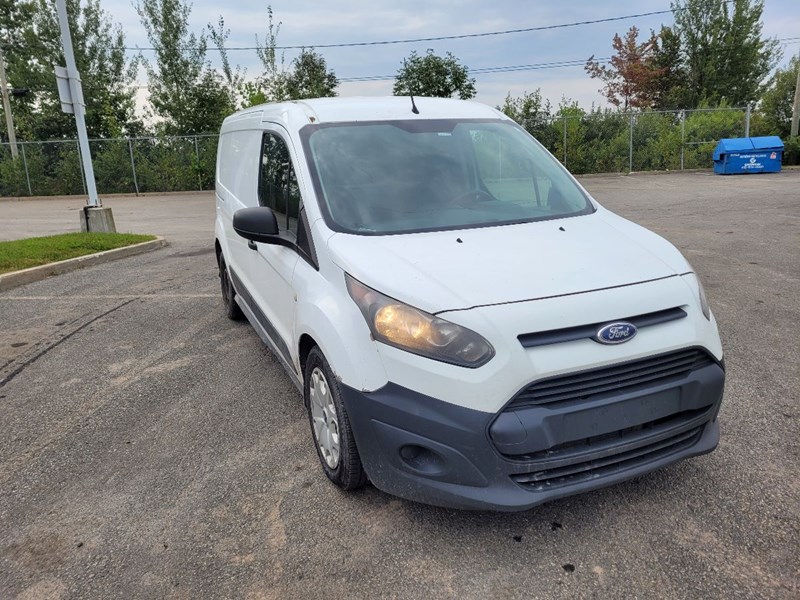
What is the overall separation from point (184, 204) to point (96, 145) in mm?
7543

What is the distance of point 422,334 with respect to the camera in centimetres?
240

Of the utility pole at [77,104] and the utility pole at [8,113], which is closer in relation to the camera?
the utility pole at [77,104]

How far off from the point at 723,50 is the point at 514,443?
44.2 metres

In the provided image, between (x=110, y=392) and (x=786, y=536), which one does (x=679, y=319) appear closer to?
(x=786, y=536)

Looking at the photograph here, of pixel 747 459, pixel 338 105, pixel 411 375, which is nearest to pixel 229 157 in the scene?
pixel 338 105

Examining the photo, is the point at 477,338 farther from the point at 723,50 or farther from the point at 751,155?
the point at 723,50

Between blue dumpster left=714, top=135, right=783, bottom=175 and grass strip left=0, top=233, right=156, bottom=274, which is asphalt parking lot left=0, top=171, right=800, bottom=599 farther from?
blue dumpster left=714, top=135, right=783, bottom=175

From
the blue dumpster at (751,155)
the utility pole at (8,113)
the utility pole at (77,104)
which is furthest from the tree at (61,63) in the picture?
the blue dumpster at (751,155)

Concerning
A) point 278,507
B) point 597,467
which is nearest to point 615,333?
point 597,467

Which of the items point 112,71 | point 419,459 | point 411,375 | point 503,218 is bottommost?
point 419,459

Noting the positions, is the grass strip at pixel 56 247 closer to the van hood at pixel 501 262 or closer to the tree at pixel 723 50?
the van hood at pixel 501 262

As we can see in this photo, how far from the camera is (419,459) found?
245cm

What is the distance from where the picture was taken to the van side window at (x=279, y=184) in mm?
3461

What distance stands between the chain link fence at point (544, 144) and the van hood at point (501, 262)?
22.2 m
